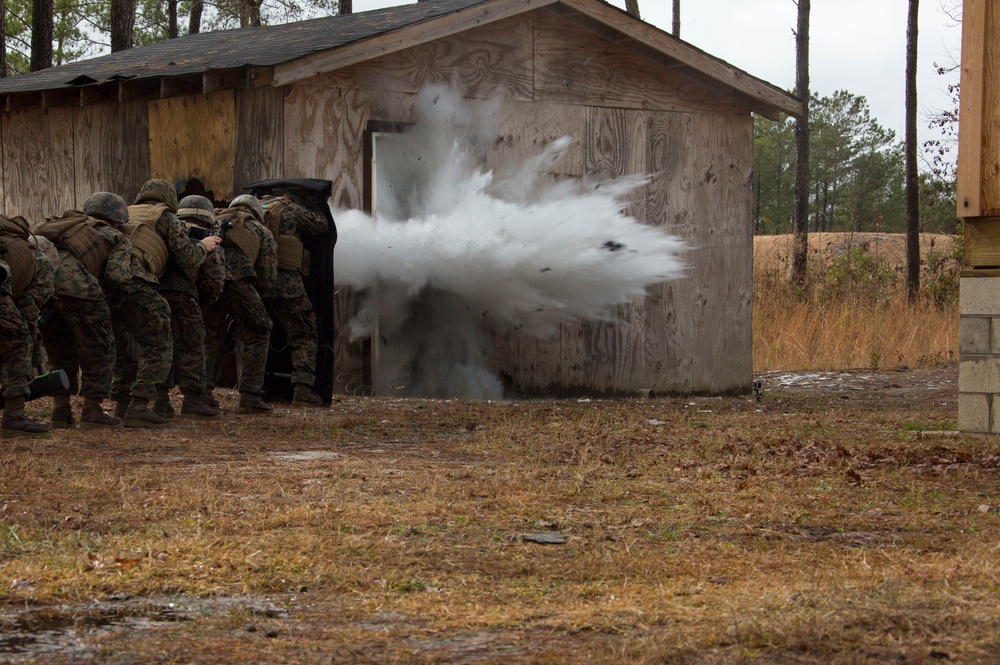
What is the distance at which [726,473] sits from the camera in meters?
8.24

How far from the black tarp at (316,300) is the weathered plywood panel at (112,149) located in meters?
2.48

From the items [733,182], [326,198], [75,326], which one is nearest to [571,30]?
[733,182]

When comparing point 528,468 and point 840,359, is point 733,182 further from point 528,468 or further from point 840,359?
point 528,468

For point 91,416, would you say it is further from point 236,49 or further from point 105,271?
point 236,49

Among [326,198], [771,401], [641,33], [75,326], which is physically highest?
[641,33]

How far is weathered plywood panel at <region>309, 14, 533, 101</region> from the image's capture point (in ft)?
42.8

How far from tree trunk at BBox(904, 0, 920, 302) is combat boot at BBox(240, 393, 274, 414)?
722 inches

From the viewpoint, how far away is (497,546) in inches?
236

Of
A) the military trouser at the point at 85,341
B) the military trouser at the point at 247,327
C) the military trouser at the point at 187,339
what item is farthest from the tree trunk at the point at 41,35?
the military trouser at the point at 85,341

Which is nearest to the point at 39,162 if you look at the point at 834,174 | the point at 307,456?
the point at 307,456

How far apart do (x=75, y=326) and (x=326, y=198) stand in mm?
3130

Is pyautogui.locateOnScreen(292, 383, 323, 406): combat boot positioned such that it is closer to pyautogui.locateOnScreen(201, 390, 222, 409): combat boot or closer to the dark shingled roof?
pyautogui.locateOnScreen(201, 390, 222, 409): combat boot

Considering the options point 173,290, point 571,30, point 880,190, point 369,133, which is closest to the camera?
point 173,290

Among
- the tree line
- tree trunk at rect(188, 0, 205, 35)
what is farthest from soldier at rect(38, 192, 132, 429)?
the tree line
